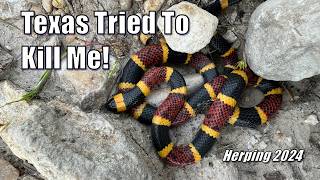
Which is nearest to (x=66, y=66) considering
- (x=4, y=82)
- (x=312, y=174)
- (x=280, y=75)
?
(x=4, y=82)

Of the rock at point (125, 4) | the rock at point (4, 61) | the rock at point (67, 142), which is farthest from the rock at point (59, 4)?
the rock at point (67, 142)

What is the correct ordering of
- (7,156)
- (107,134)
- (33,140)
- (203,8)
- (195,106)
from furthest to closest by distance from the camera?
(203,8) < (195,106) < (7,156) < (107,134) < (33,140)

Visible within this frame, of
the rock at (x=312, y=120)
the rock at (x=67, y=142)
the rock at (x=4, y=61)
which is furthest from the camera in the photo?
the rock at (x=312, y=120)

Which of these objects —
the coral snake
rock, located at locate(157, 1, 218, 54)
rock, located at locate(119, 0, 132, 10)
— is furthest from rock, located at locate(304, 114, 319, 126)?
rock, located at locate(119, 0, 132, 10)

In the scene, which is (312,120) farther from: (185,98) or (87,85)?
(87,85)

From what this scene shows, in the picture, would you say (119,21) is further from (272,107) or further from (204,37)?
(272,107)

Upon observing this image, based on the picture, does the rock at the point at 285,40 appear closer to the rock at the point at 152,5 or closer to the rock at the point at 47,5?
the rock at the point at 152,5

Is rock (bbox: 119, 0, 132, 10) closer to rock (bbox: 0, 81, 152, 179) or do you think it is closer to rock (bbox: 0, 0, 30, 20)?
rock (bbox: 0, 0, 30, 20)
